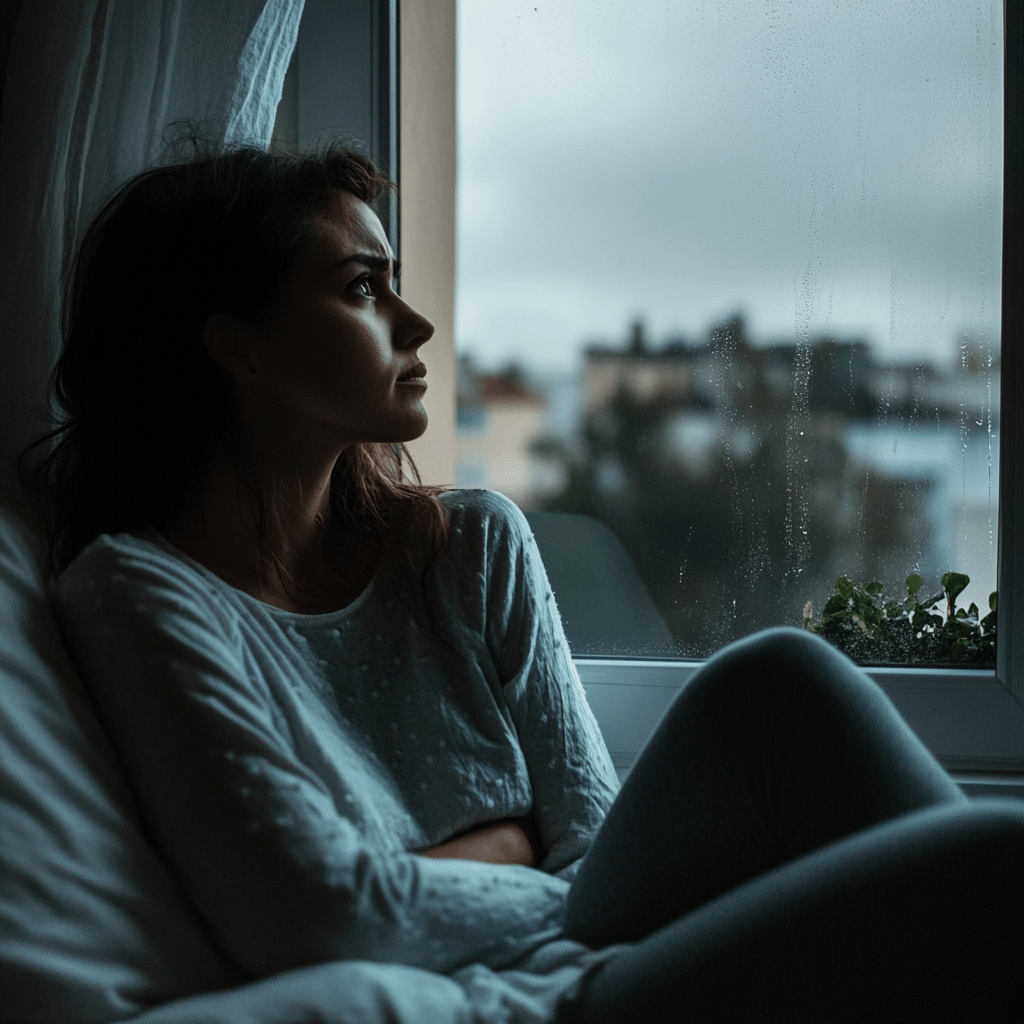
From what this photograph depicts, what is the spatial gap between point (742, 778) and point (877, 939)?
20cm

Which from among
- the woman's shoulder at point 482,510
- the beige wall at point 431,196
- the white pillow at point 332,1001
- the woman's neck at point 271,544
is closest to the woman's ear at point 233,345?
the woman's neck at point 271,544

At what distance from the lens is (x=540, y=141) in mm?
1380

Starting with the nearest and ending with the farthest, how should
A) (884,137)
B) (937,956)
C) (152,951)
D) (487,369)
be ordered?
1. (937,956)
2. (152,951)
3. (884,137)
4. (487,369)

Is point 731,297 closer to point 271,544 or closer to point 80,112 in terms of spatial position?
point 271,544

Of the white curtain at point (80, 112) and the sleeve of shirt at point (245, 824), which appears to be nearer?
the sleeve of shirt at point (245, 824)

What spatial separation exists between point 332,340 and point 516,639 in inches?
14.6

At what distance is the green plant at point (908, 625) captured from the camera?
132 cm

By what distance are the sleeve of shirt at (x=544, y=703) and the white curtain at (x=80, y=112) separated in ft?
1.78

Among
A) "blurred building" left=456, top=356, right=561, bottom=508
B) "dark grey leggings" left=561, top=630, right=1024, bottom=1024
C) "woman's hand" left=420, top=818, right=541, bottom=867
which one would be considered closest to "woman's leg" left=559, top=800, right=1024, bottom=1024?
"dark grey leggings" left=561, top=630, right=1024, bottom=1024

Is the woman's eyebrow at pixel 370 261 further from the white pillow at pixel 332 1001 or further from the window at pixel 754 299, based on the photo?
the white pillow at pixel 332 1001

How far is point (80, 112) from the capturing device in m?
1.09

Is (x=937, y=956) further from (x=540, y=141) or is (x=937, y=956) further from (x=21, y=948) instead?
(x=540, y=141)

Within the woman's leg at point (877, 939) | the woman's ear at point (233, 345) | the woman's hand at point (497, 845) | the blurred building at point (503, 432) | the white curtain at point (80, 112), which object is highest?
the white curtain at point (80, 112)

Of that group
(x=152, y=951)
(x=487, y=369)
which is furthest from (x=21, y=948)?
(x=487, y=369)
